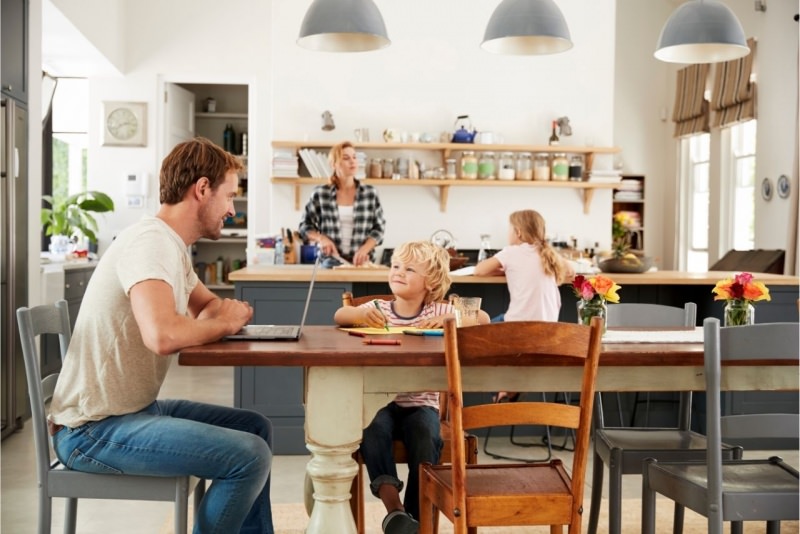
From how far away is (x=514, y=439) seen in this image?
4.70 m

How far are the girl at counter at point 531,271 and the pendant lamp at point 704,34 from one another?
101cm

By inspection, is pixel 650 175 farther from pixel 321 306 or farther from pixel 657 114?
pixel 321 306

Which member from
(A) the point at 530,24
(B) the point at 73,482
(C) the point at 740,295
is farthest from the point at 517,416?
(A) the point at 530,24

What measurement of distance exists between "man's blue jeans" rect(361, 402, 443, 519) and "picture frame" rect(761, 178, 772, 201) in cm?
659

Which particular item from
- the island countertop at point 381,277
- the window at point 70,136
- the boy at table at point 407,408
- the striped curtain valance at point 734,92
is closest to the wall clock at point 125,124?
the window at point 70,136

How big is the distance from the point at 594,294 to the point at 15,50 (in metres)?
3.43

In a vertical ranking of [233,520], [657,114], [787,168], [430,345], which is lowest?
[233,520]

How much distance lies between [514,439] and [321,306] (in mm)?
1225

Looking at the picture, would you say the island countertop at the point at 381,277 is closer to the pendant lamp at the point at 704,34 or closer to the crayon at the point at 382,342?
the pendant lamp at the point at 704,34

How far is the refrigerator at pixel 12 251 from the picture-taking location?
175 inches

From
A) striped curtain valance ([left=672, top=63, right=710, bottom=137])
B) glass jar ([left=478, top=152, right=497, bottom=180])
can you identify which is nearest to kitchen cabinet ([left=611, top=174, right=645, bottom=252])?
striped curtain valance ([left=672, top=63, right=710, bottom=137])

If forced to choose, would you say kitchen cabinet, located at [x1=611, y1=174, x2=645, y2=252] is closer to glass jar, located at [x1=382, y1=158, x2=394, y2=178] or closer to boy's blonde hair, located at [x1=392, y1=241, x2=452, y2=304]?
glass jar, located at [x1=382, y1=158, x2=394, y2=178]

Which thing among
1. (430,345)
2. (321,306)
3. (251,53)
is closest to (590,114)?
(251,53)

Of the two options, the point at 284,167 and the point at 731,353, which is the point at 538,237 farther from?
the point at 284,167
